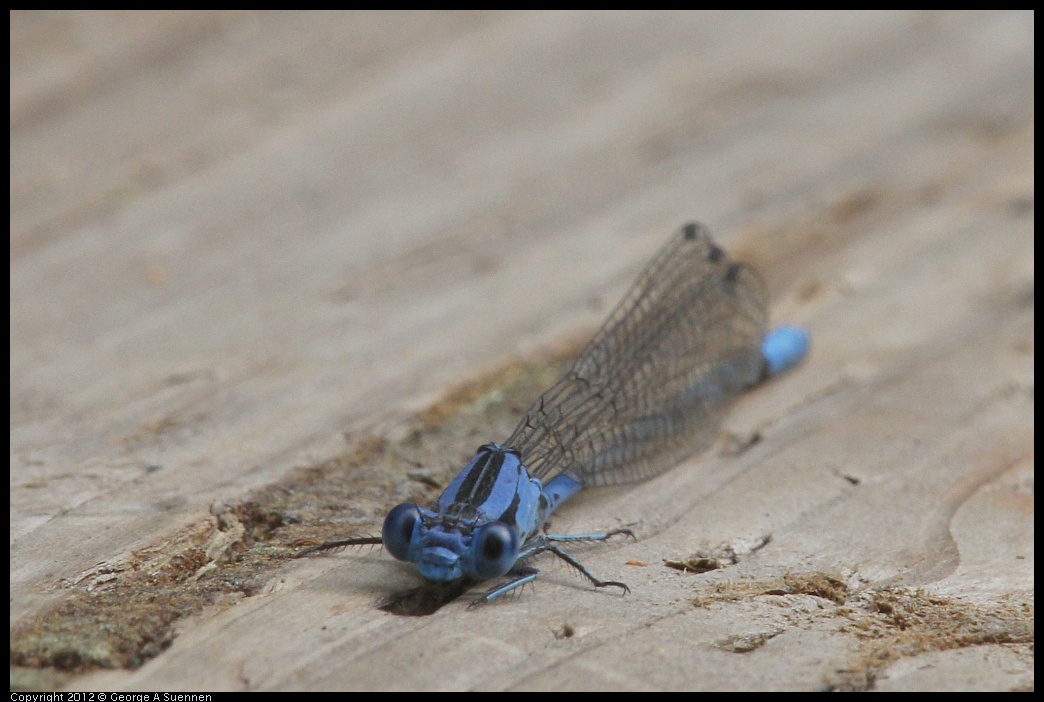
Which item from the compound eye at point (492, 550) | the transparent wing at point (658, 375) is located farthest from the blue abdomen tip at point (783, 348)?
the compound eye at point (492, 550)

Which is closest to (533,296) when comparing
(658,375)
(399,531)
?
(658,375)

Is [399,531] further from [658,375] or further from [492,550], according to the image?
[658,375]

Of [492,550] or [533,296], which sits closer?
[492,550]

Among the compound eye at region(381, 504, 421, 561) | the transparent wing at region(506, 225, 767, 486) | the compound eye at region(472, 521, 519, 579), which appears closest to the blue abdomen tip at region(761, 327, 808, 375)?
the transparent wing at region(506, 225, 767, 486)

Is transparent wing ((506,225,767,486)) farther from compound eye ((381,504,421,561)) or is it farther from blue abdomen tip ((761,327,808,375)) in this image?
compound eye ((381,504,421,561))
